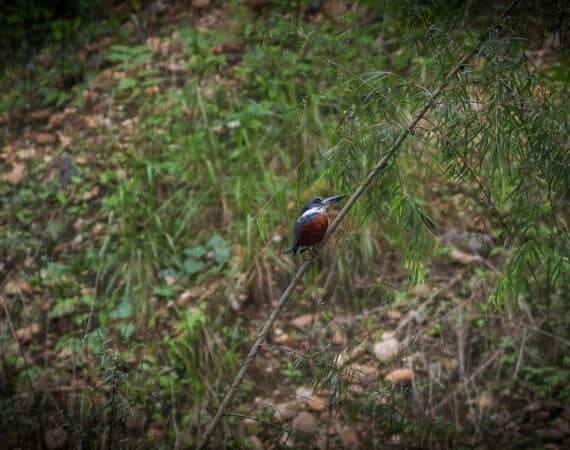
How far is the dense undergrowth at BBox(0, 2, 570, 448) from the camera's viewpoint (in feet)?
7.98

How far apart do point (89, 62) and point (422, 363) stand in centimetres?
493

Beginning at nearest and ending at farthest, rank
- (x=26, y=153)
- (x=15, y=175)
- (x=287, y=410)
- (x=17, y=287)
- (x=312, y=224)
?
1. (x=312, y=224)
2. (x=287, y=410)
3. (x=17, y=287)
4. (x=15, y=175)
5. (x=26, y=153)

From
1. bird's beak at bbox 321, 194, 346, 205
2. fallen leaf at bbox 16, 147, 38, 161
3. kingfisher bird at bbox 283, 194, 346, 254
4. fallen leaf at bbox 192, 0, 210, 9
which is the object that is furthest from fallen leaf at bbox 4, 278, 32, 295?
fallen leaf at bbox 192, 0, 210, 9

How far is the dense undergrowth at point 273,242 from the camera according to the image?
7.98 feet

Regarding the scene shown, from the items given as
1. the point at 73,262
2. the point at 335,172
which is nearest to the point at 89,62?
the point at 73,262

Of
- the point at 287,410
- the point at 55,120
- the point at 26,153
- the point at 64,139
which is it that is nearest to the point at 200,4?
the point at 55,120

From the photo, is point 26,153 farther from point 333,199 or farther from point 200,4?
point 333,199

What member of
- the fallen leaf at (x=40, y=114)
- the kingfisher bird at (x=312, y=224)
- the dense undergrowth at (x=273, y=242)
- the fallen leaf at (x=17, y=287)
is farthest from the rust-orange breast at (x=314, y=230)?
the fallen leaf at (x=40, y=114)

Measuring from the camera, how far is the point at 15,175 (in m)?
5.40

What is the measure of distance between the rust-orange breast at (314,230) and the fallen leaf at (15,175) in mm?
3814

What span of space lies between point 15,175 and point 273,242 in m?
2.77

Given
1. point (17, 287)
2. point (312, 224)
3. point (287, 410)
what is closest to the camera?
point (312, 224)

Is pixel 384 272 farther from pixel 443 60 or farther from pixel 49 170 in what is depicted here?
pixel 49 170

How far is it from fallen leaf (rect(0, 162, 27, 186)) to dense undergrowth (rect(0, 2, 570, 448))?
36 mm
